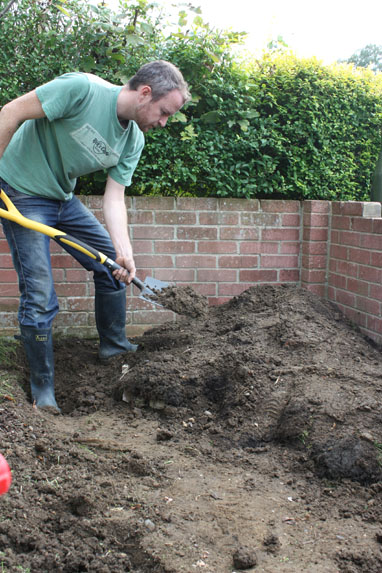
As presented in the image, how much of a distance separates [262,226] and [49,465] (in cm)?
282

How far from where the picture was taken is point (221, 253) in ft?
14.6

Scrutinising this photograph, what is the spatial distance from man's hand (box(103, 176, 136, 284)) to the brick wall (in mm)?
741

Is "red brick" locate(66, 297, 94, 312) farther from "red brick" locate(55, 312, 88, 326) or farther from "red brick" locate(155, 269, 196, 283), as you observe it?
"red brick" locate(155, 269, 196, 283)

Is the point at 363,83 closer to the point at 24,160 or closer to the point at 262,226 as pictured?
the point at 262,226

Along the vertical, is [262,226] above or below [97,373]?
above

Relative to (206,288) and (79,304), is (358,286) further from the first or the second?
(79,304)

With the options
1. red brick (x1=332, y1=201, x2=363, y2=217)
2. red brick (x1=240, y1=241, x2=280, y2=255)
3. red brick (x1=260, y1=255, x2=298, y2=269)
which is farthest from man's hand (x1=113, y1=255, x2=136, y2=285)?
red brick (x1=332, y1=201, x2=363, y2=217)

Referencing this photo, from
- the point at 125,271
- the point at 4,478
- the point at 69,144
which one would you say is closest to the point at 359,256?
the point at 125,271

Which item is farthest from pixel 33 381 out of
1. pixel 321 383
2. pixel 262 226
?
pixel 262 226

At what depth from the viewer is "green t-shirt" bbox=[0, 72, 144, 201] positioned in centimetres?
305

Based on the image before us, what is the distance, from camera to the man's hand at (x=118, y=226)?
340 cm

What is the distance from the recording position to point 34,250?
309 cm

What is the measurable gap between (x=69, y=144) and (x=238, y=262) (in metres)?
1.89

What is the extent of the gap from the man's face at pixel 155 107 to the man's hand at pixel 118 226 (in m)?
0.56
